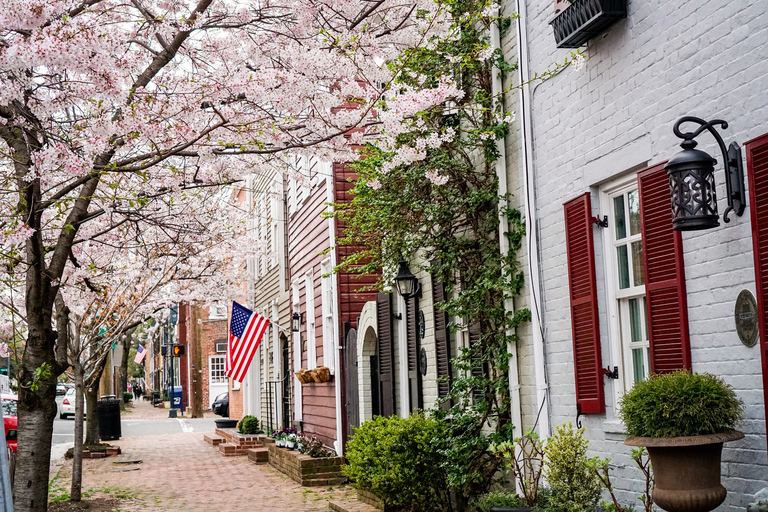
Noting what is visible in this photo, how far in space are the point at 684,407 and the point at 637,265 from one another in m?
1.76

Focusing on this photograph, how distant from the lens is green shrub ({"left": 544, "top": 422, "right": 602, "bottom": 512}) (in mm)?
6121

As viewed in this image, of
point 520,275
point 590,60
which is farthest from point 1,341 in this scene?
point 590,60

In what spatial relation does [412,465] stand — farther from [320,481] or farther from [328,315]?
[328,315]

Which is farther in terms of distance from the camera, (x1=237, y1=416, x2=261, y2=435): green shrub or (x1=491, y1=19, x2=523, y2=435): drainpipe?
(x1=237, y1=416, x2=261, y2=435): green shrub

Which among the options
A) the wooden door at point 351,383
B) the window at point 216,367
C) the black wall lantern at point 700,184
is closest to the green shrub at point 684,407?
the black wall lantern at point 700,184

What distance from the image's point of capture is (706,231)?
540 cm

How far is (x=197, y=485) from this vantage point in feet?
47.3

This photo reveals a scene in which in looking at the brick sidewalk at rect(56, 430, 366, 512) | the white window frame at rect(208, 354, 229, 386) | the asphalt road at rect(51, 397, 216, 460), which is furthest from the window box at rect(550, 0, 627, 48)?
the white window frame at rect(208, 354, 229, 386)

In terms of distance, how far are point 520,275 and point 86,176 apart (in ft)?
12.9

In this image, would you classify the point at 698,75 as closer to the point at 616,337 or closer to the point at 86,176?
the point at 616,337

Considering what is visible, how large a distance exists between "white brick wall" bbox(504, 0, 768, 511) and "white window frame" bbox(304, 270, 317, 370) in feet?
30.5

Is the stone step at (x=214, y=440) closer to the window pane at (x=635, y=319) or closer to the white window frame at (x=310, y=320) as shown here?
the white window frame at (x=310, y=320)

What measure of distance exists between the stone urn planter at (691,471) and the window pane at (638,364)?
4.91 feet

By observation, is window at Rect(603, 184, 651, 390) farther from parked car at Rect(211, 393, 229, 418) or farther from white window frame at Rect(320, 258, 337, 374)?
parked car at Rect(211, 393, 229, 418)
